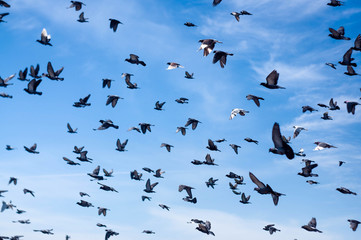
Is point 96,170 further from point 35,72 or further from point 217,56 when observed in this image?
point 217,56

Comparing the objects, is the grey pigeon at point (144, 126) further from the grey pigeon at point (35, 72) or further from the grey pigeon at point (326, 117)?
the grey pigeon at point (326, 117)

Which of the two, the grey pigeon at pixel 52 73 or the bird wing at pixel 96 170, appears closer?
the grey pigeon at pixel 52 73

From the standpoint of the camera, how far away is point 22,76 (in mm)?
27719

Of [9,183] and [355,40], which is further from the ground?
[355,40]

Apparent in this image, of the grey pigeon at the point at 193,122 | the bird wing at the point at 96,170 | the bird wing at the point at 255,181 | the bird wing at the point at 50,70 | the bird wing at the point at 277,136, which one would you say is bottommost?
the bird wing at the point at 255,181

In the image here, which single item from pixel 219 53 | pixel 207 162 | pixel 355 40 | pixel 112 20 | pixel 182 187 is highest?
pixel 112 20

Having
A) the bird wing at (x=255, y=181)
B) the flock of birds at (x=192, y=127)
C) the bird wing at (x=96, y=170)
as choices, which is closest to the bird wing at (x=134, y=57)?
the flock of birds at (x=192, y=127)

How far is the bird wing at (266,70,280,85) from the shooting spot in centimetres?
2005

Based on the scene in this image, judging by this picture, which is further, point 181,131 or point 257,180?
point 181,131

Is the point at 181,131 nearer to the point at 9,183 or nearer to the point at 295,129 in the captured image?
the point at 295,129

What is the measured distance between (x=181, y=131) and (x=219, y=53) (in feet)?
40.6

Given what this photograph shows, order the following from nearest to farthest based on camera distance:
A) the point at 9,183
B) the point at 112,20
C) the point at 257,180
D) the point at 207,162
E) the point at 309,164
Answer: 1. the point at 257,180
2. the point at 309,164
3. the point at 112,20
4. the point at 207,162
5. the point at 9,183

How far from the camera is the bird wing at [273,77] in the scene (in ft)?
65.8

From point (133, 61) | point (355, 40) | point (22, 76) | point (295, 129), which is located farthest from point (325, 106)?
point (22, 76)
